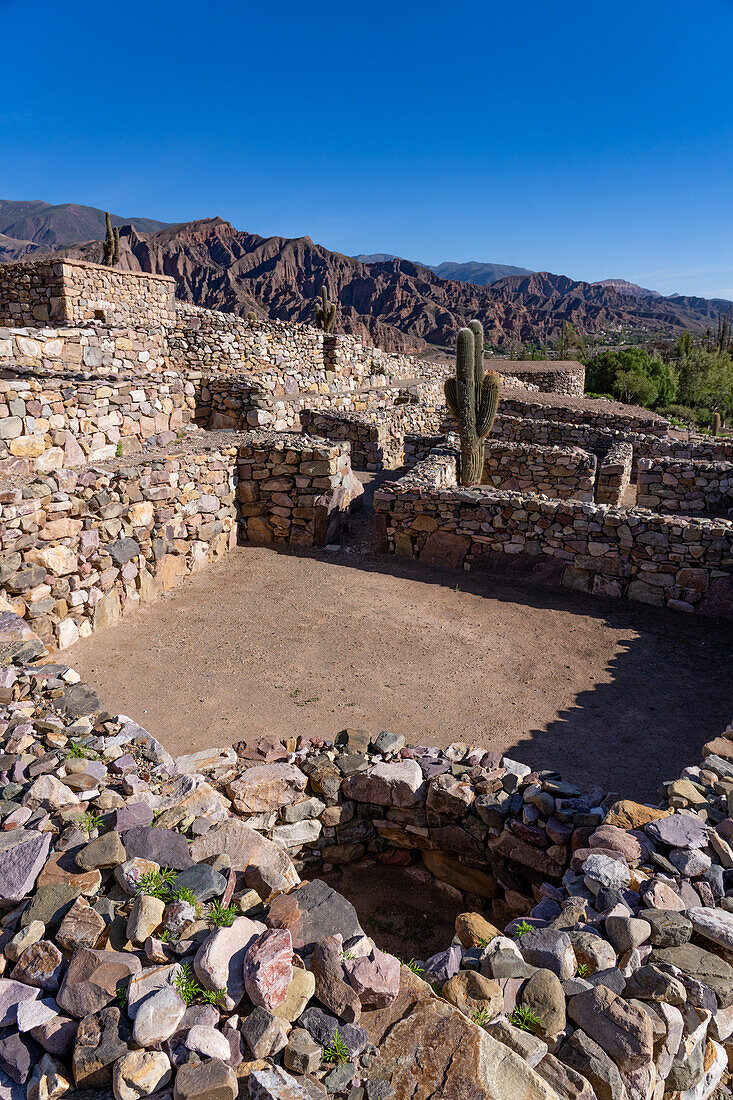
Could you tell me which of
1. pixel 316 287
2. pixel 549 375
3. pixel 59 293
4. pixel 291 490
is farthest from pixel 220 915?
Answer: pixel 316 287

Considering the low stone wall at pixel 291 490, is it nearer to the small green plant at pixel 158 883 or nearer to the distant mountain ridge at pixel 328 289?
the small green plant at pixel 158 883

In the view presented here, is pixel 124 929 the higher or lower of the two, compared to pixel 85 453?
lower

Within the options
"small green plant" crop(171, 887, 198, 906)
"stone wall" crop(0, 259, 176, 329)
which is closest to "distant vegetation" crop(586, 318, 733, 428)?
"stone wall" crop(0, 259, 176, 329)

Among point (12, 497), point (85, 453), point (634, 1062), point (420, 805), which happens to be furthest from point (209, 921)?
point (85, 453)

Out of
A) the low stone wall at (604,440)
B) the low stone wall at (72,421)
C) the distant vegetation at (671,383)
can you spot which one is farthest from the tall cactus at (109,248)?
the distant vegetation at (671,383)

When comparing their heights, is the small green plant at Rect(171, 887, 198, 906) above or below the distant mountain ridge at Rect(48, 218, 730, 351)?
below

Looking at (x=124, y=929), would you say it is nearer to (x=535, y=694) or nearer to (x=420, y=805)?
(x=420, y=805)

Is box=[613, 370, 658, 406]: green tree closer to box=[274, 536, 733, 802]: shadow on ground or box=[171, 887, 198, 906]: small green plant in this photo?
box=[274, 536, 733, 802]: shadow on ground

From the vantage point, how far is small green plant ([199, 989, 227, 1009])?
236 cm

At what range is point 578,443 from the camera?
1828cm

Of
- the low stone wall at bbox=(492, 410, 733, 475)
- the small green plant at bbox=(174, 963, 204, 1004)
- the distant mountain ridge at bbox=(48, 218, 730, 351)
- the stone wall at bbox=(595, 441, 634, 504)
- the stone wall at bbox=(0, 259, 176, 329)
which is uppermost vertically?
the distant mountain ridge at bbox=(48, 218, 730, 351)

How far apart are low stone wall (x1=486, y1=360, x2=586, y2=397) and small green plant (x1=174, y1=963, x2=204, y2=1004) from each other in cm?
3015

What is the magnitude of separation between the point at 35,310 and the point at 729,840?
18454 mm

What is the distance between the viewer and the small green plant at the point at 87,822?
3373mm
